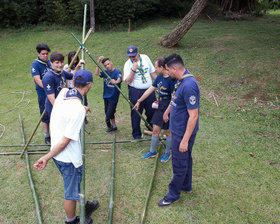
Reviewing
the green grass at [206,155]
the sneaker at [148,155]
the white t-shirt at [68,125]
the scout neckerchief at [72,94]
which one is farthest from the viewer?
the sneaker at [148,155]

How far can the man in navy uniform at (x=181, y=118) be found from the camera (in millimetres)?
2654

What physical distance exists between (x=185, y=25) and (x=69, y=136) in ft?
30.2

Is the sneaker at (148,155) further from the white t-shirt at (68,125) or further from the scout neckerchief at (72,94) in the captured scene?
the scout neckerchief at (72,94)

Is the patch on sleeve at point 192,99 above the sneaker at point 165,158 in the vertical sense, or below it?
above

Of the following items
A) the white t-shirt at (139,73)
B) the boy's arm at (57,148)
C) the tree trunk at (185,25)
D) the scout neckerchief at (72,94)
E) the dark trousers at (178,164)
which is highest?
the tree trunk at (185,25)

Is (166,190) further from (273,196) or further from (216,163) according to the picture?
(273,196)

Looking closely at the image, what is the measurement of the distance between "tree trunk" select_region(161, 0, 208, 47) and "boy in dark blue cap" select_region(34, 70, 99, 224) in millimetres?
8636

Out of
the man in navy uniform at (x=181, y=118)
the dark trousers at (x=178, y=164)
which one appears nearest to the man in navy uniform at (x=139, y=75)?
the man in navy uniform at (x=181, y=118)

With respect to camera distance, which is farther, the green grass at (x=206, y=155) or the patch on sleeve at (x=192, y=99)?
the green grass at (x=206, y=155)

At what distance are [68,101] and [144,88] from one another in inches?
97.6

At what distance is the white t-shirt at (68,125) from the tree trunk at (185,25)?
8.80m

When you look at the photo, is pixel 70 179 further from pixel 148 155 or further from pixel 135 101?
pixel 135 101

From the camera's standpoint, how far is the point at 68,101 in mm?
2285

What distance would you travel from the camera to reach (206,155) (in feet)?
14.2
